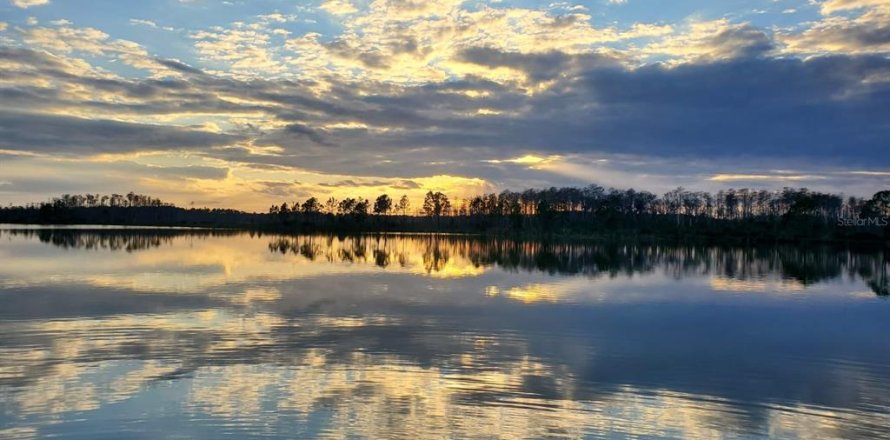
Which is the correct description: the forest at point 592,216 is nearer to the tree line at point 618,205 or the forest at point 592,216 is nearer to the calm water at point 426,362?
the tree line at point 618,205

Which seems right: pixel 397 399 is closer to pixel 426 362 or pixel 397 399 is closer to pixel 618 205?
pixel 426 362

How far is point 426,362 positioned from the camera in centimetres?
1057

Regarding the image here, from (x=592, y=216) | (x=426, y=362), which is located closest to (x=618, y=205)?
(x=592, y=216)

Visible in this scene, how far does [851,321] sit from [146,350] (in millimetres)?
17293

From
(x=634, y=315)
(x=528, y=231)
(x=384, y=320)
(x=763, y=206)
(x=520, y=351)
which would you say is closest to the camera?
(x=520, y=351)

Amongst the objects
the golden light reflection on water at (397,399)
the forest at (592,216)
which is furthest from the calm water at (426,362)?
the forest at (592,216)

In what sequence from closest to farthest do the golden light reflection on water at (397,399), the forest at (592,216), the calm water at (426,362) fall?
the golden light reflection on water at (397,399) < the calm water at (426,362) < the forest at (592,216)

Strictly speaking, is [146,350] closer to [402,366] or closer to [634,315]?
[402,366]

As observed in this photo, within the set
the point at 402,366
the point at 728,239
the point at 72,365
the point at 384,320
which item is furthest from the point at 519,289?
the point at 728,239

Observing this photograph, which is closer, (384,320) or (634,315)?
(384,320)

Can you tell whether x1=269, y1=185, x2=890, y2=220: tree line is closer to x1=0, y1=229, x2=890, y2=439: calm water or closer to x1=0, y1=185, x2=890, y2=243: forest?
x1=0, y1=185, x2=890, y2=243: forest

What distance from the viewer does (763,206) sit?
129 m

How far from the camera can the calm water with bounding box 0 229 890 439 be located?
7.62 metres

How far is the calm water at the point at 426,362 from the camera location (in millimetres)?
7625
